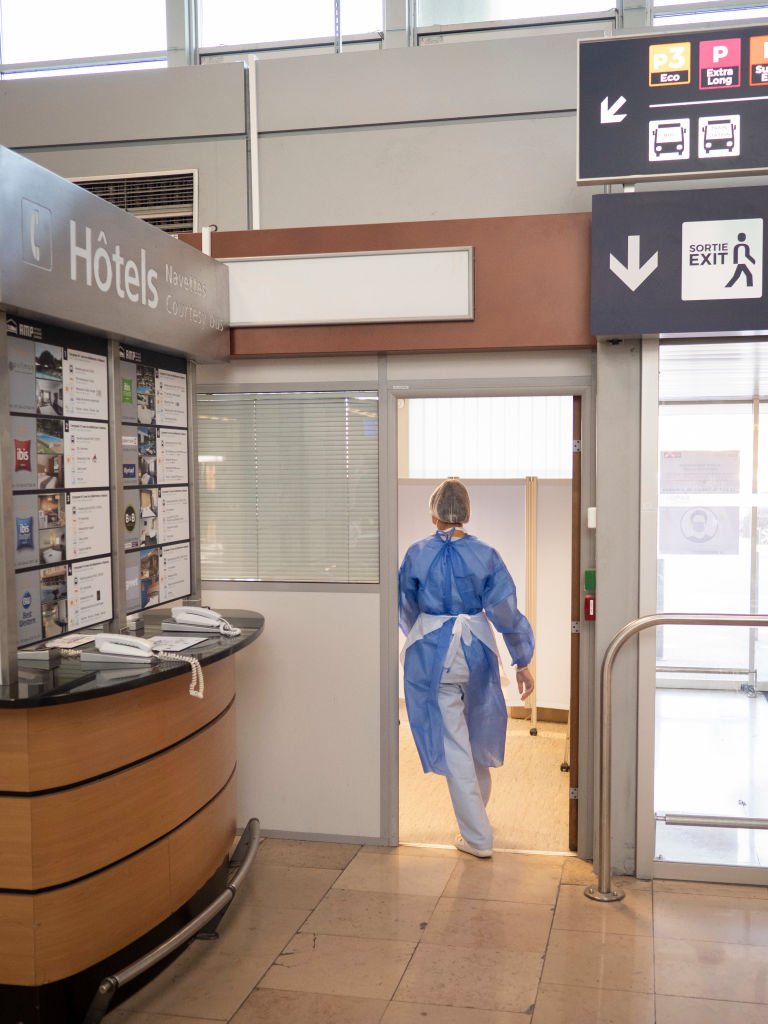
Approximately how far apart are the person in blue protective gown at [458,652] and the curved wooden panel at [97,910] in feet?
4.15

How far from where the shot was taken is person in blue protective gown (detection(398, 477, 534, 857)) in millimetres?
4156

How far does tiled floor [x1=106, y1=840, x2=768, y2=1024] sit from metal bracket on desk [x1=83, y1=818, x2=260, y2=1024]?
0.13 m

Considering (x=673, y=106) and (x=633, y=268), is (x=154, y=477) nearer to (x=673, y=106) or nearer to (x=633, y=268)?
(x=633, y=268)

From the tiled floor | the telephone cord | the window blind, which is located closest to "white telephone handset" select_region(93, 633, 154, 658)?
the telephone cord

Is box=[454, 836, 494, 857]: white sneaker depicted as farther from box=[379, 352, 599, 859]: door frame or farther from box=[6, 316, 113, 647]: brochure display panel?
box=[6, 316, 113, 647]: brochure display panel

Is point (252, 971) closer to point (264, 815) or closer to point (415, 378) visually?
point (264, 815)

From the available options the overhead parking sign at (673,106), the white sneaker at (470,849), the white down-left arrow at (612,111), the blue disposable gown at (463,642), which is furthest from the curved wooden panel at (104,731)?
the white down-left arrow at (612,111)

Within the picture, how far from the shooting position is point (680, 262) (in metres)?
3.48

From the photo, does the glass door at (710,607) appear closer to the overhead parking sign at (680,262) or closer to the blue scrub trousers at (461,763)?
the overhead parking sign at (680,262)

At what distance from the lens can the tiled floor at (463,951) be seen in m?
2.80

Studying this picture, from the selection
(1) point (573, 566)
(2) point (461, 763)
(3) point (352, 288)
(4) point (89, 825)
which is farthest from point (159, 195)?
(4) point (89, 825)

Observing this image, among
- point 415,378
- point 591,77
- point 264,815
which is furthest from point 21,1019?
point 591,77

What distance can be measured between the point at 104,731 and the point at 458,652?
1.87 m

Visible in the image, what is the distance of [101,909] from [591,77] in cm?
324
